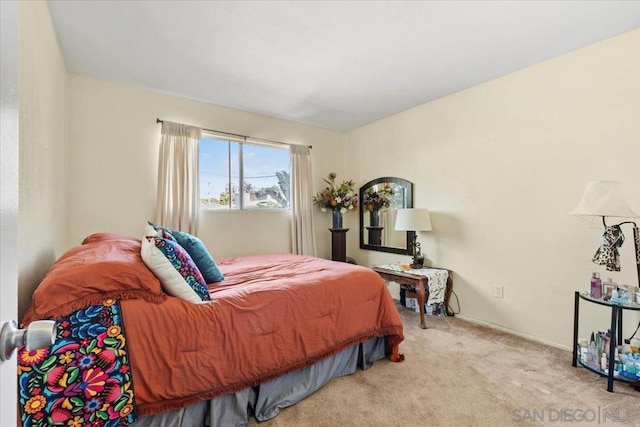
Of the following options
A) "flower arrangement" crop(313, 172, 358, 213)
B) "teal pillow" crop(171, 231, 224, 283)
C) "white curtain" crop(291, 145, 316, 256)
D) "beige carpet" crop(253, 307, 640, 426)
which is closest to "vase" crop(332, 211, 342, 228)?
"flower arrangement" crop(313, 172, 358, 213)

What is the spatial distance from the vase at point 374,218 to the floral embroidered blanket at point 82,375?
339 cm

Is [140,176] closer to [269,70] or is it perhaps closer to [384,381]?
[269,70]

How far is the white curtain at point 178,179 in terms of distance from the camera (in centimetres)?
321

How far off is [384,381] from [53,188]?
8.93ft

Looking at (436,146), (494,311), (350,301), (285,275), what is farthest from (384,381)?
(436,146)

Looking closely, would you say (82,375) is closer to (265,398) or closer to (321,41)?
(265,398)

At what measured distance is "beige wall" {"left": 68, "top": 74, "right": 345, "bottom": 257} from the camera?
9.40ft

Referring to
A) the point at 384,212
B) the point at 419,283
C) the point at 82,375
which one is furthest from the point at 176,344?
the point at 384,212

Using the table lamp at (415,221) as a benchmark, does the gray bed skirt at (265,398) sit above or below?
below

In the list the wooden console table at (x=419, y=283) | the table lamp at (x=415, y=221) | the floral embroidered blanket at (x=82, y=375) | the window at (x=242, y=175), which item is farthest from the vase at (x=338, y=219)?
the floral embroidered blanket at (x=82, y=375)

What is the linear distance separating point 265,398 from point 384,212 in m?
2.93

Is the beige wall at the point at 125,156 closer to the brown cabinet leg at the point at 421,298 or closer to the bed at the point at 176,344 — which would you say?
the bed at the point at 176,344

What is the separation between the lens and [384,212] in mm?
4133

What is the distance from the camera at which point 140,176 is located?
3.16 metres
